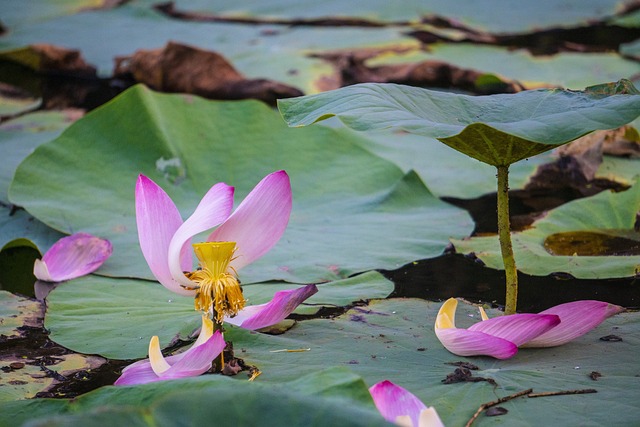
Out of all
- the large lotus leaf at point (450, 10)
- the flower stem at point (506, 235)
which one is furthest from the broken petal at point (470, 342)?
the large lotus leaf at point (450, 10)

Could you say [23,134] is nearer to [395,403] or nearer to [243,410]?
[395,403]

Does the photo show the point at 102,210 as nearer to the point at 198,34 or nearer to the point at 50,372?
the point at 50,372

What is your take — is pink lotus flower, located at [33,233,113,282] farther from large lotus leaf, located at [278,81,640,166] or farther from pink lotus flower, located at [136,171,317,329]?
large lotus leaf, located at [278,81,640,166]

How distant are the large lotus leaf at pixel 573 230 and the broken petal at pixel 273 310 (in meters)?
Result: 0.62

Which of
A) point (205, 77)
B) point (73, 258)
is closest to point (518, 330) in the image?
point (73, 258)

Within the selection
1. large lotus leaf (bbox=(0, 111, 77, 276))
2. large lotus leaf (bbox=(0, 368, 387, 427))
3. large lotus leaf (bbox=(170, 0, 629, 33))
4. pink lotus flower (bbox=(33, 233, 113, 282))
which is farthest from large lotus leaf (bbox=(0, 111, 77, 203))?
large lotus leaf (bbox=(170, 0, 629, 33))

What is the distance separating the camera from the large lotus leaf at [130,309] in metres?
1.49

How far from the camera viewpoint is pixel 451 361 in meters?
1.31

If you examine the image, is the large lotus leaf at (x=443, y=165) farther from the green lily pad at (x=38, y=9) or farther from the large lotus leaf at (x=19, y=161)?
the green lily pad at (x=38, y=9)

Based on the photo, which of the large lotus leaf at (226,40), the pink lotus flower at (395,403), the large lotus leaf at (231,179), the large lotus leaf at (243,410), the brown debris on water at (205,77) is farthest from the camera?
the large lotus leaf at (226,40)

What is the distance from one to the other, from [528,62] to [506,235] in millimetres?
2550

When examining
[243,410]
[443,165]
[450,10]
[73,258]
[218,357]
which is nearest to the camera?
[243,410]

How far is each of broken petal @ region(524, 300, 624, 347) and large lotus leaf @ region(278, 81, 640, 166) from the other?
10.4 inches

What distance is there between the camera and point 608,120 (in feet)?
3.97
